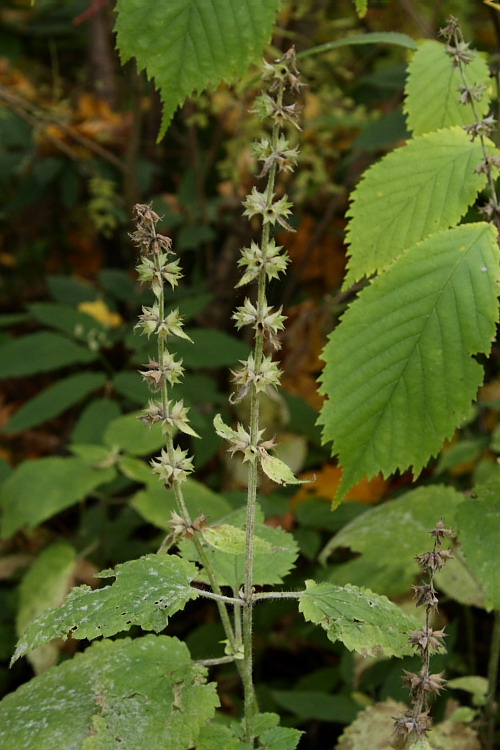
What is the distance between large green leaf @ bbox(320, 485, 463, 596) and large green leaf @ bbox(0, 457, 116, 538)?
0.60 m

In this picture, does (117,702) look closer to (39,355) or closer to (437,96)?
(437,96)

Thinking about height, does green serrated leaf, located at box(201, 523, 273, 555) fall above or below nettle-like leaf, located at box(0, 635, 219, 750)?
above

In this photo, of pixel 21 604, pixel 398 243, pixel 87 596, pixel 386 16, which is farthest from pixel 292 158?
pixel 386 16

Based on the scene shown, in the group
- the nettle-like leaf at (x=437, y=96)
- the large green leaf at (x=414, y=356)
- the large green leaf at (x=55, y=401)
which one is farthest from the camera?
the large green leaf at (x=55, y=401)

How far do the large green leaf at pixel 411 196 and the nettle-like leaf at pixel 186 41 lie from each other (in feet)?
0.92

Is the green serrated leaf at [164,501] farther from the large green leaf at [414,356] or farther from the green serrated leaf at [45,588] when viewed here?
the large green leaf at [414,356]

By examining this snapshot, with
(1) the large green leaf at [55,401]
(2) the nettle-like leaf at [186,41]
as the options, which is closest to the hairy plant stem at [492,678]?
(2) the nettle-like leaf at [186,41]

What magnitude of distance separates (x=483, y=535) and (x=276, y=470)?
502 mm

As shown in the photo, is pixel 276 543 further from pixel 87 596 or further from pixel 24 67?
pixel 24 67

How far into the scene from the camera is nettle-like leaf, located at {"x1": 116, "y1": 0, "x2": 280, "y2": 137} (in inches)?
46.3

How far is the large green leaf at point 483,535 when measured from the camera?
3.83 feet

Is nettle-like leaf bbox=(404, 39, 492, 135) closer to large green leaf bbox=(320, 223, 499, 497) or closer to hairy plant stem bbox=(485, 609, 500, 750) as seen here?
large green leaf bbox=(320, 223, 499, 497)

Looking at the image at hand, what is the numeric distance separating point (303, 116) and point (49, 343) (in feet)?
5.05

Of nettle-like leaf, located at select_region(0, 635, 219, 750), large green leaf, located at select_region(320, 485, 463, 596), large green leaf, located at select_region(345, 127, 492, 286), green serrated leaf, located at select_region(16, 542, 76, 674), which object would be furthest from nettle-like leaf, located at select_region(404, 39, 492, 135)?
green serrated leaf, located at select_region(16, 542, 76, 674)
